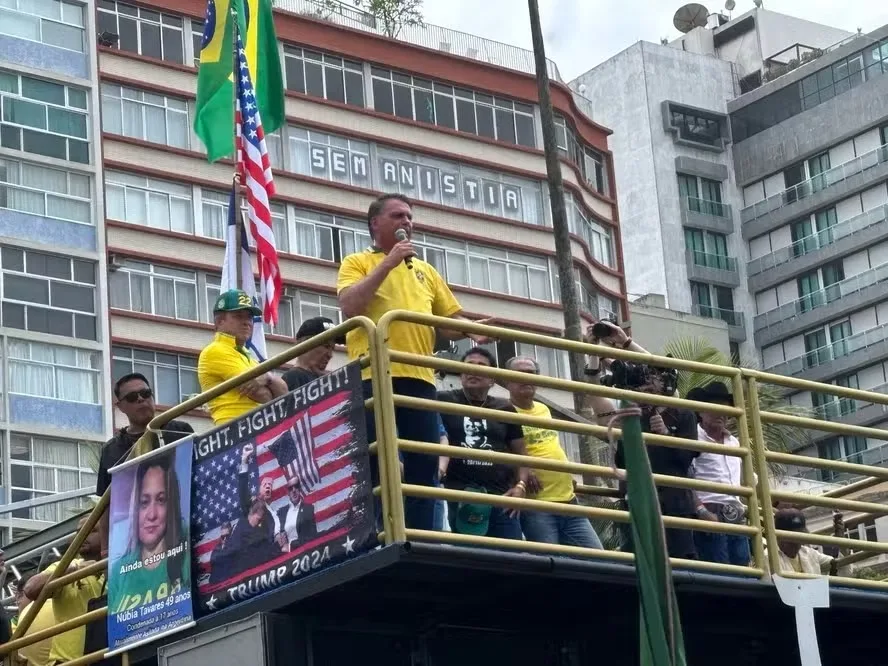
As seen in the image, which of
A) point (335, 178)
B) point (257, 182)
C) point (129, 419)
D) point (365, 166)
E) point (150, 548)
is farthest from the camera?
point (365, 166)

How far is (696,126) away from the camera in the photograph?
340ft

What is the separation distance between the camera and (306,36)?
65.2 m

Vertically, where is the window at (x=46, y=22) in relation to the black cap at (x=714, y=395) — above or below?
above

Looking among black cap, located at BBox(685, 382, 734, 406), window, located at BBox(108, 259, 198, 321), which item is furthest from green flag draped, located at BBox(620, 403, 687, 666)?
window, located at BBox(108, 259, 198, 321)

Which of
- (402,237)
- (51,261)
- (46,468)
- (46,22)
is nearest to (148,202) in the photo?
(51,261)

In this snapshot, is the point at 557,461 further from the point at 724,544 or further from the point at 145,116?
the point at 145,116

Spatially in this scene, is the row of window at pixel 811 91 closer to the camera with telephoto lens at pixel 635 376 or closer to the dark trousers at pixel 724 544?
the dark trousers at pixel 724 544

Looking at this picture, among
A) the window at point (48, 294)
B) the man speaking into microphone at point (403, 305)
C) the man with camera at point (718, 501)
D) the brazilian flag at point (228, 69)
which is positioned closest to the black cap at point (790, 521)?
the man with camera at point (718, 501)

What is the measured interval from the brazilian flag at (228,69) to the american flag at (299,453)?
32.6 feet

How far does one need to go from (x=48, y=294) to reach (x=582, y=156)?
24.1 m

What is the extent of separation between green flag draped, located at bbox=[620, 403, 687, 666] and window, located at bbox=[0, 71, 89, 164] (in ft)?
169

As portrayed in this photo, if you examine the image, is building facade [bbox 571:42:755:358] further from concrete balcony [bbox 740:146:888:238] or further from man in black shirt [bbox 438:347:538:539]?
man in black shirt [bbox 438:347:538:539]

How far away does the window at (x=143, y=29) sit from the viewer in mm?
62188

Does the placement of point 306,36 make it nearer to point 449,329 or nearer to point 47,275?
point 47,275
